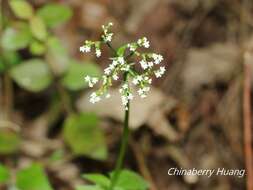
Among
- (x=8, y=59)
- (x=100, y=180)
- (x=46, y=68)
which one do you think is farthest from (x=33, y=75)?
(x=100, y=180)

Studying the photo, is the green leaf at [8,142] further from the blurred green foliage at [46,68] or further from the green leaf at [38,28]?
the green leaf at [38,28]

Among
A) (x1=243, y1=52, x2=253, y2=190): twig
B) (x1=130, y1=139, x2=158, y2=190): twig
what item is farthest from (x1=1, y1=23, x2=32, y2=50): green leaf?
(x1=243, y1=52, x2=253, y2=190): twig

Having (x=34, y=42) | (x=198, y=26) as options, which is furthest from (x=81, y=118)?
(x=198, y=26)

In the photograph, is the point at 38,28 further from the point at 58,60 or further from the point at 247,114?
the point at 247,114

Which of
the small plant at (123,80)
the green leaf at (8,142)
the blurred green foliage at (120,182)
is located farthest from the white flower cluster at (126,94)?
the green leaf at (8,142)

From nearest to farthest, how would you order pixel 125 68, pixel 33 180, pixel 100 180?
1. pixel 125 68
2. pixel 100 180
3. pixel 33 180

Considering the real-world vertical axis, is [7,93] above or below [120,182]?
above

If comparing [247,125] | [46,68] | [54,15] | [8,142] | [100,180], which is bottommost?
[100,180]
